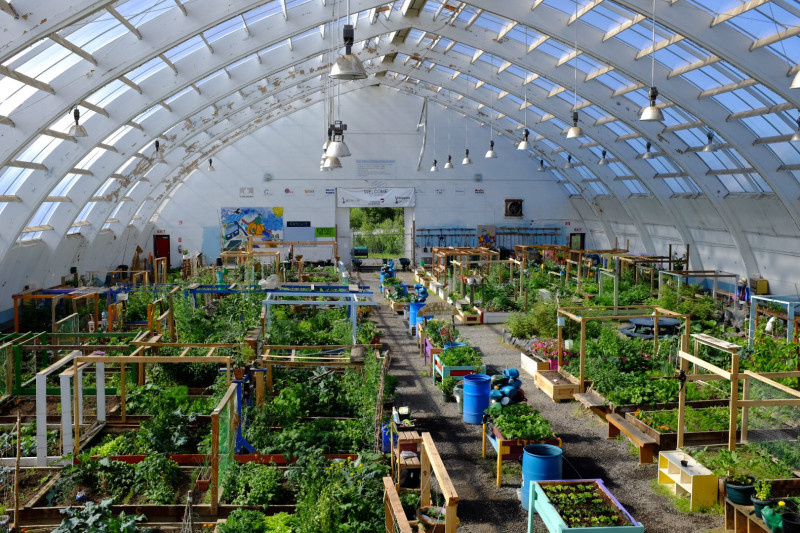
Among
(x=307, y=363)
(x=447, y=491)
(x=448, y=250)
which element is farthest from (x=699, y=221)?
(x=447, y=491)

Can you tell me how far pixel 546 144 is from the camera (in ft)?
97.8

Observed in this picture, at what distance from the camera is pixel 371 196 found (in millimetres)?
33125

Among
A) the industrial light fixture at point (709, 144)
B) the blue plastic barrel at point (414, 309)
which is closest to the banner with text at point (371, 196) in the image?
the blue plastic barrel at point (414, 309)

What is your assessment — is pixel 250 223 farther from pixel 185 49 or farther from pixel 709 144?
pixel 709 144

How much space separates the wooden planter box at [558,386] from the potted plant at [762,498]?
4752mm

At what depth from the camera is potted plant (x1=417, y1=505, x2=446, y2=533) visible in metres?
6.30

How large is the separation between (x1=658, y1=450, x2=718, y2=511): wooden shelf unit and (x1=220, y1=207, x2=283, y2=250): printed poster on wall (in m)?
25.9

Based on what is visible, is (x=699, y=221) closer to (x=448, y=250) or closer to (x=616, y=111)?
(x=616, y=111)

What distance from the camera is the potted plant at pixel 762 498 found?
6.94 metres

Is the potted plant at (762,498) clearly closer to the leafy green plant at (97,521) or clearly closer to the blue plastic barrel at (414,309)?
the leafy green plant at (97,521)

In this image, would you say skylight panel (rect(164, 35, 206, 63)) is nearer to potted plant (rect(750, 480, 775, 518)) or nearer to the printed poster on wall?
potted plant (rect(750, 480, 775, 518))

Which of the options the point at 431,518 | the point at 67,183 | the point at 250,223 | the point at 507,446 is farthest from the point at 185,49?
the point at 250,223

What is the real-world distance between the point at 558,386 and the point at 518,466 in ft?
9.32

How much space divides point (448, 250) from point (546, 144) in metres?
→ 7.54
